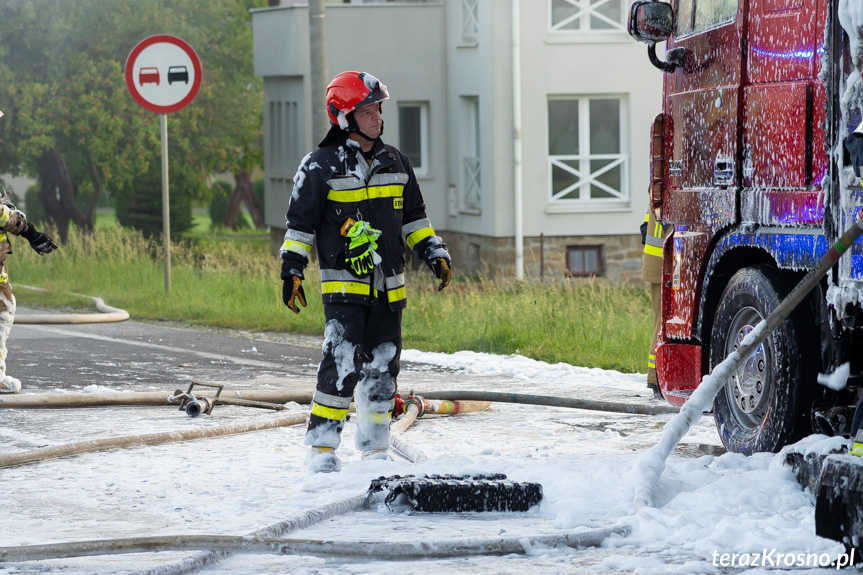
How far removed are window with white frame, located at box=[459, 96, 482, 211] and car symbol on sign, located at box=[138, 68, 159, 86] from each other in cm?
1112

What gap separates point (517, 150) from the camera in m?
24.3

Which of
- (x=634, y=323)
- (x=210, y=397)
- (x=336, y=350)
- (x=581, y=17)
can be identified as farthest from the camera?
(x=581, y=17)

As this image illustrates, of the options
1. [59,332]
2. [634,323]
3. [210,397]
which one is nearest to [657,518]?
[210,397]

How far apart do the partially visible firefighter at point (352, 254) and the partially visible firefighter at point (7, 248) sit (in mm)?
3238

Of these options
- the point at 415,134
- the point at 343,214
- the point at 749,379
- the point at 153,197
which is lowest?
the point at 749,379

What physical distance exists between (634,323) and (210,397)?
497 centimetres

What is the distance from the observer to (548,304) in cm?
1348

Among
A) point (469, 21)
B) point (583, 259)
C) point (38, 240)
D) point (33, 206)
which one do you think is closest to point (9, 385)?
point (38, 240)

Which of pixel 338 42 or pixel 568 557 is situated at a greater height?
pixel 338 42

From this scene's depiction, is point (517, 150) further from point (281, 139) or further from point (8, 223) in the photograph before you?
point (8, 223)

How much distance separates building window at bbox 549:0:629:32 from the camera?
24.5 meters

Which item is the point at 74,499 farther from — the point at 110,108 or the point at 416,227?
the point at 110,108

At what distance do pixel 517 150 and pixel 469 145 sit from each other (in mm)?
2132

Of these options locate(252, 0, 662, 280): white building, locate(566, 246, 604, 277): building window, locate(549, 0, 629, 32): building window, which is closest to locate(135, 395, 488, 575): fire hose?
locate(252, 0, 662, 280): white building
